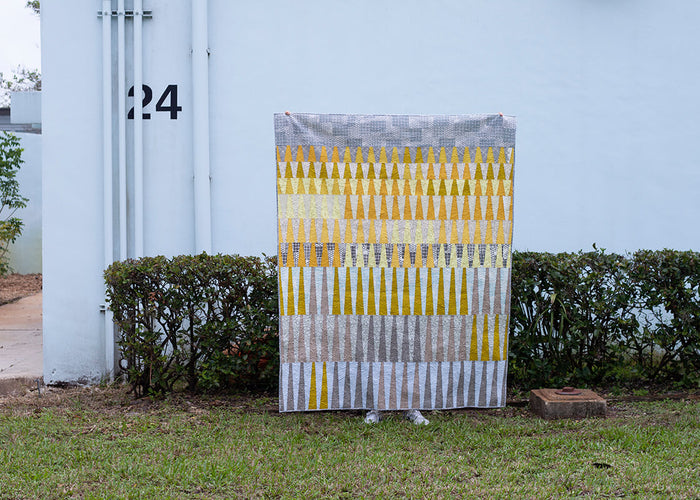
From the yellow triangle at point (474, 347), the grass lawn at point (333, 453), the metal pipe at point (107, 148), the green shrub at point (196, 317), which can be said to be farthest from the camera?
the metal pipe at point (107, 148)

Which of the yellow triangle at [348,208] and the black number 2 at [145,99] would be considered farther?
the black number 2 at [145,99]

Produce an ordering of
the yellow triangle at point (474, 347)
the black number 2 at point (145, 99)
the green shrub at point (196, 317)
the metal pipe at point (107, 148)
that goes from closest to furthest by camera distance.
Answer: the yellow triangle at point (474, 347) < the green shrub at point (196, 317) < the metal pipe at point (107, 148) < the black number 2 at point (145, 99)

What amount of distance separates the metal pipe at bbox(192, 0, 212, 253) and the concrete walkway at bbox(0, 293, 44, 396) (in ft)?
6.64

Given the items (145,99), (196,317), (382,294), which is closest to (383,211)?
(382,294)

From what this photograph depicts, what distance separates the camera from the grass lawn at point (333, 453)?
11.4 ft

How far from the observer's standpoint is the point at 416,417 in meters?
4.72

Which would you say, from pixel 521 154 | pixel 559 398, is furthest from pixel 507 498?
pixel 521 154

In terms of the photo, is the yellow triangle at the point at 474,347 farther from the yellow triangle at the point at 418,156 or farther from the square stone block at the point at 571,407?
the yellow triangle at the point at 418,156

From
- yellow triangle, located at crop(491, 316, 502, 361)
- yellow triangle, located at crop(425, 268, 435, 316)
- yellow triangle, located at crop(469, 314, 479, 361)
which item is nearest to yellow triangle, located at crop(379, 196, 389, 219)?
yellow triangle, located at crop(425, 268, 435, 316)

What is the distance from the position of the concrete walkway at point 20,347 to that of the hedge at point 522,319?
1409mm

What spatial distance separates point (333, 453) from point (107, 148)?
3.46 m

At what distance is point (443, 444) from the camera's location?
4.21 m

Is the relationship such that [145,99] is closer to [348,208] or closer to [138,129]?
[138,129]

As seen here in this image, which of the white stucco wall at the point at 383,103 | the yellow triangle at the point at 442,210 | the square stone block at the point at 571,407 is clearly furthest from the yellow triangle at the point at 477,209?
the white stucco wall at the point at 383,103
